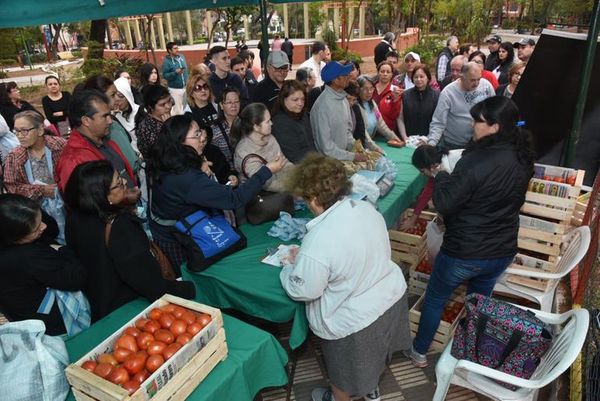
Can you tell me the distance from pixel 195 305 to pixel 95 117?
1819 mm

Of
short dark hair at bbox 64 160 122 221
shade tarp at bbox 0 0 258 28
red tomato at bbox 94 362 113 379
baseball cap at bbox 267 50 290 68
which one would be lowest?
red tomato at bbox 94 362 113 379

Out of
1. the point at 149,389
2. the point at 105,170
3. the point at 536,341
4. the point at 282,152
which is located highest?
the point at 105,170

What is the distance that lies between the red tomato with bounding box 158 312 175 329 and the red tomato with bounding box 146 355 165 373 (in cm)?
18

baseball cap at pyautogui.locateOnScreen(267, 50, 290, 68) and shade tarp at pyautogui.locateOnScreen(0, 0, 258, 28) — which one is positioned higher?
shade tarp at pyautogui.locateOnScreen(0, 0, 258, 28)

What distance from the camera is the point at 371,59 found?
72.3 feet

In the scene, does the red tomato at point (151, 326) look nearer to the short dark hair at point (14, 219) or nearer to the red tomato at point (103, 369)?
the red tomato at point (103, 369)

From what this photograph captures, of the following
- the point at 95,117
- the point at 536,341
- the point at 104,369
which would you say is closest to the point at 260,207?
the point at 95,117

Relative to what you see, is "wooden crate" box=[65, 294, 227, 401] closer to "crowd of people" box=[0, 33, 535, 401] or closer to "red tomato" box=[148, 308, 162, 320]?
"red tomato" box=[148, 308, 162, 320]

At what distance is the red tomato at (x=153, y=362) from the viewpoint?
165 centimetres

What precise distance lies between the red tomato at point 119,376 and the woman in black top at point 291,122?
2282 millimetres

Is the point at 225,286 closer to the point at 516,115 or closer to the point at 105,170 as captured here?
the point at 105,170

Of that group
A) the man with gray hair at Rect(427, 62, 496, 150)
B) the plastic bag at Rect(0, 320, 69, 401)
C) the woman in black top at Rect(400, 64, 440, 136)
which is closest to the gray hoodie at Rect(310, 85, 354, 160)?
the man with gray hair at Rect(427, 62, 496, 150)

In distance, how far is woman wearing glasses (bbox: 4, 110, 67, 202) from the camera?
3322 millimetres

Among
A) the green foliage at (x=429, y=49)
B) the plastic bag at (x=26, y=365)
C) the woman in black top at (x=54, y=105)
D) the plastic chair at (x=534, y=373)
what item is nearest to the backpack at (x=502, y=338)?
the plastic chair at (x=534, y=373)
